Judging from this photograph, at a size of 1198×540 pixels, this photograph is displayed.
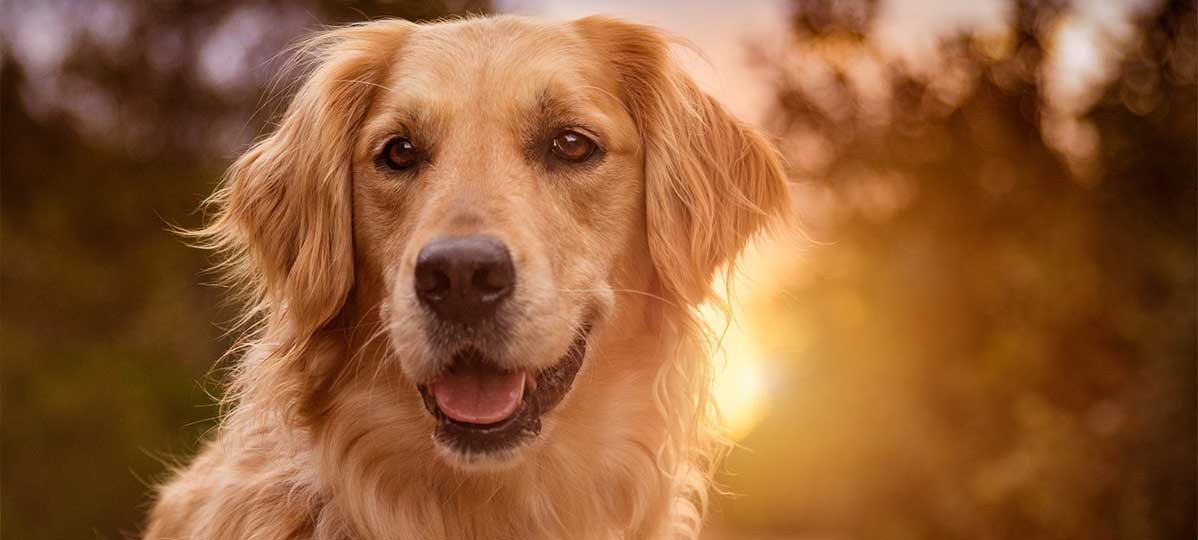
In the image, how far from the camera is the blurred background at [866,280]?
8.38 metres

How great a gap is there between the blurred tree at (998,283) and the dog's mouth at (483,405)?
4.29m

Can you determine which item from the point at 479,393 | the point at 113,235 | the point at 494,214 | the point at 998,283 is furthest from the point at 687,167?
the point at 113,235

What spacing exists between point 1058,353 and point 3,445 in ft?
27.6

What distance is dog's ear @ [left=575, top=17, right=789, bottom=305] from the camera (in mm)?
3771

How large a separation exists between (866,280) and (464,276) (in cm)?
912

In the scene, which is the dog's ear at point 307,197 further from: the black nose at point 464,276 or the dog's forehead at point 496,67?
the black nose at point 464,276

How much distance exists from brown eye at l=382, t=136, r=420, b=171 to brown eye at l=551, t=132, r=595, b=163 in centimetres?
45

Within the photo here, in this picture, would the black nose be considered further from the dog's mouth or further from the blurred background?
the blurred background

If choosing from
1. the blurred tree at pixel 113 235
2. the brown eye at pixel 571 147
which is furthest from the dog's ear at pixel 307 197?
the blurred tree at pixel 113 235

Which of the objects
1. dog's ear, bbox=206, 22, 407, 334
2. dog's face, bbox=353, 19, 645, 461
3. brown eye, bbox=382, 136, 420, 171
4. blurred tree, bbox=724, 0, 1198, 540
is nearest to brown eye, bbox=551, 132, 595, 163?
dog's face, bbox=353, 19, 645, 461

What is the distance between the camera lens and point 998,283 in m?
10.0

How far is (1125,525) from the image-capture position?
7.39 m

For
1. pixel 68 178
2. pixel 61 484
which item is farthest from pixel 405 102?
pixel 68 178

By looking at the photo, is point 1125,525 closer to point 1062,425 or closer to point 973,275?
point 1062,425
